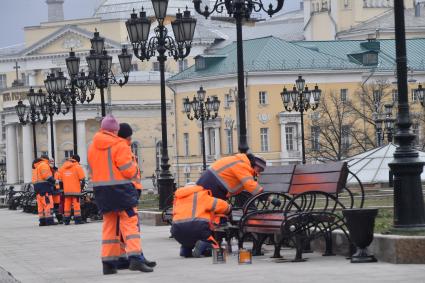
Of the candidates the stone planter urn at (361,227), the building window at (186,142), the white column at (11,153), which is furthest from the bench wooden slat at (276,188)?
the white column at (11,153)

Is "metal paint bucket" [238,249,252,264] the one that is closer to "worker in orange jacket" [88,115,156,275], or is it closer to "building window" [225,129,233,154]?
"worker in orange jacket" [88,115,156,275]

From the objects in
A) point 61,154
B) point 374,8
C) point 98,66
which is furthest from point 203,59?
point 98,66

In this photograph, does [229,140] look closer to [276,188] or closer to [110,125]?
[276,188]

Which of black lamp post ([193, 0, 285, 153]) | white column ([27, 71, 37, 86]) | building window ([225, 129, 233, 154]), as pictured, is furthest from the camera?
white column ([27, 71, 37, 86])

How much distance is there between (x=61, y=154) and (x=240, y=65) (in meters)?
98.0

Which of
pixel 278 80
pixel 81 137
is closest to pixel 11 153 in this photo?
pixel 81 137

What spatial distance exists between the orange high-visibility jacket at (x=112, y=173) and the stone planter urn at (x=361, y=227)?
250 cm

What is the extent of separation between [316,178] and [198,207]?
1529 millimetres

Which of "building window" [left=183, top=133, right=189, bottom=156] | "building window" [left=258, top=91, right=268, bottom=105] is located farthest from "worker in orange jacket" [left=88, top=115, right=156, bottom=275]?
"building window" [left=183, top=133, right=189, bottom=156]

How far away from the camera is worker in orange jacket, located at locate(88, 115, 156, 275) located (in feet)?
57.9

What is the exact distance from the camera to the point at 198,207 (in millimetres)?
19484

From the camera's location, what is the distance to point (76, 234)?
92.0 feet

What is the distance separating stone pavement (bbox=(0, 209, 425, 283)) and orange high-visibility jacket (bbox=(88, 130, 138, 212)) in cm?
84

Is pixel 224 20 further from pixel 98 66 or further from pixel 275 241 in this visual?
pixel 275 241
